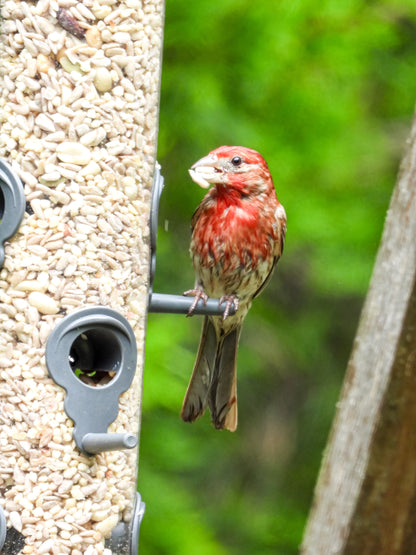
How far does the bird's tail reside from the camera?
→ 13.9 feet

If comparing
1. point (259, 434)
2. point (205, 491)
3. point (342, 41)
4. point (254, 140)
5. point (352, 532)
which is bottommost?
point (352, 532)

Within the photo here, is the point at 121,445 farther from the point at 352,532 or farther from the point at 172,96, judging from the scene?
the point at 172,96

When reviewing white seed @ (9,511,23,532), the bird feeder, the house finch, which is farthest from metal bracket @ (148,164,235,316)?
the house finch

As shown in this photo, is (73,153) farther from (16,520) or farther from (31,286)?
(16,520)

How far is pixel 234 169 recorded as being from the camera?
4375mm

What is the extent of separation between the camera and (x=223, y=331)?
4645 millimetres

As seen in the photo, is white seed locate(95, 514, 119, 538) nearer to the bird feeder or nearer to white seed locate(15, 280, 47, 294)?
the bird feeder

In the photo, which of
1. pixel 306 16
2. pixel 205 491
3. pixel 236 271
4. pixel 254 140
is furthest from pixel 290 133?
pixel 205 491

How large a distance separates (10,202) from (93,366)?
0.52 meters

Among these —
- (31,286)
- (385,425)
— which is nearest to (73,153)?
(31,286)

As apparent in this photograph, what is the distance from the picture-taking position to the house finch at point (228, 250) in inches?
170

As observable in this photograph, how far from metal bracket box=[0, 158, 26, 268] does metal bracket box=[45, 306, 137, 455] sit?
0.87 ft

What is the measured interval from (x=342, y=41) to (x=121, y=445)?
3.08 m

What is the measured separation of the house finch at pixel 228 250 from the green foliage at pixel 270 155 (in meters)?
0.45
